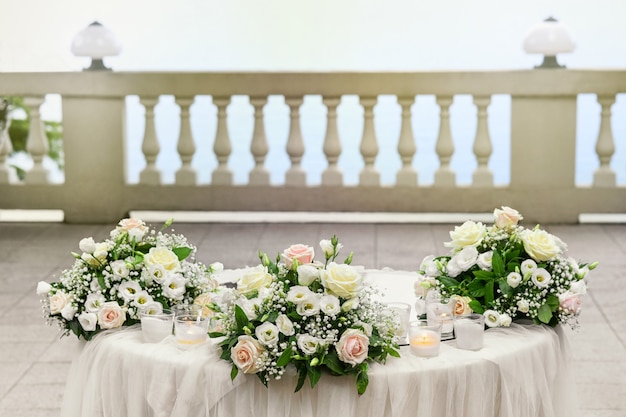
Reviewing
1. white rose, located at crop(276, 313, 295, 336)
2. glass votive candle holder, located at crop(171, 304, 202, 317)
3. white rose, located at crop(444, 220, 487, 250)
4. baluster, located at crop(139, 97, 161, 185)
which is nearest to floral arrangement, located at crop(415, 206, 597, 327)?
white rose, located at crop(444, 220, 487, 250)

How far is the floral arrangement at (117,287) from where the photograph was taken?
3783mm

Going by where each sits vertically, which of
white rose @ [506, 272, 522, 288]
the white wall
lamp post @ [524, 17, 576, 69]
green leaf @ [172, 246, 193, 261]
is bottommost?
white rose @ [506, 272, 522, 288]

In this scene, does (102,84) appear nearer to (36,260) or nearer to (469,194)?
(36,260)

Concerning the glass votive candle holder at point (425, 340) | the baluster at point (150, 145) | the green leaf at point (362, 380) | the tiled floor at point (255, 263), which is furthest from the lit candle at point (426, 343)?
the baluster at point (150, 145)

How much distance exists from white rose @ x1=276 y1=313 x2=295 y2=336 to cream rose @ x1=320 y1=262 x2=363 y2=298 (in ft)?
0.55

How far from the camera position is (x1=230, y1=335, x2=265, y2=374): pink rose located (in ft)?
10.8

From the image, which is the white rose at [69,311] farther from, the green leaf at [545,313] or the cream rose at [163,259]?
the green leaf at [545,313]

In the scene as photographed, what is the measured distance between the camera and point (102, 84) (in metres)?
9.06

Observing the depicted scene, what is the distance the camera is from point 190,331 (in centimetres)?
357

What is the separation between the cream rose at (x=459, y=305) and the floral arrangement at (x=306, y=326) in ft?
1.00

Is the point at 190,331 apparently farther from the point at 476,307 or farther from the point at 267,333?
the point at 476,307

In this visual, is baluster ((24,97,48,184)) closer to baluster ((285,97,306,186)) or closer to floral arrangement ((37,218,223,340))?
baluster ((285,97,306,186))

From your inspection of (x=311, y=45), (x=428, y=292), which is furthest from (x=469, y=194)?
(x=311, y=45)

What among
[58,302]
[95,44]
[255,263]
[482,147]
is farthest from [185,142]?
[58,302]
